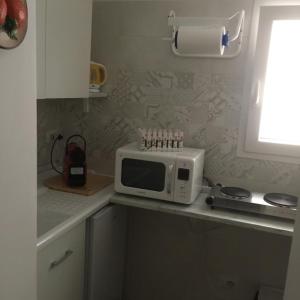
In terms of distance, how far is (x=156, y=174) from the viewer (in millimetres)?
1761

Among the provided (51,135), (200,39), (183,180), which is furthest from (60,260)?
(200,39)

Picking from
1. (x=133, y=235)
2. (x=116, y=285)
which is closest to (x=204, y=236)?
(x=133, y=235)

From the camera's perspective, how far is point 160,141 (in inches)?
72.1

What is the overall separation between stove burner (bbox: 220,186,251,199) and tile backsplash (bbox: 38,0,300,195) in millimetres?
142

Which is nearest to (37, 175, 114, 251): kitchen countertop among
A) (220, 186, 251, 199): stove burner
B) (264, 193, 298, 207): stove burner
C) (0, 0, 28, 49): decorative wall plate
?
(220, 186, 251, 199): stove burner

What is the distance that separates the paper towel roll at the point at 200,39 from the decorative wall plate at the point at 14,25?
1017mm

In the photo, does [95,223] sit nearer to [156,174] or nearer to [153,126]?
[156,174]

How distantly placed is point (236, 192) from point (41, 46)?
125 centimetres

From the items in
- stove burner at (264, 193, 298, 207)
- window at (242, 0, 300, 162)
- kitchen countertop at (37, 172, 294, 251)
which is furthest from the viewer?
window at (242, 0, 300, 162)

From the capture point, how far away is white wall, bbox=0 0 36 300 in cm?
88

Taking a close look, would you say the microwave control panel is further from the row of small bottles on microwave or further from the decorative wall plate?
the decorative wall plate

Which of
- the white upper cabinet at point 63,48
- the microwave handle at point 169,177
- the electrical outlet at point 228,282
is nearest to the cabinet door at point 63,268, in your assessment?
the microwave handle at point 169,177

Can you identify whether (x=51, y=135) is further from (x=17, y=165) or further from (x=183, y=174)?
(x=17, y=165)

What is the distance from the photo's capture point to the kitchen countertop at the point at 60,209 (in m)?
1.36
